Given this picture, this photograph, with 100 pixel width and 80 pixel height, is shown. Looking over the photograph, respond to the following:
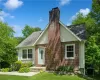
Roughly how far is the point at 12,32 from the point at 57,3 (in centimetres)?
1702

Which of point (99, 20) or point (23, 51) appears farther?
point (23, 51)

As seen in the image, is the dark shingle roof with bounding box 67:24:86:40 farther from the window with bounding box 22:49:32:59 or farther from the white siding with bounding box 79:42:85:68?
the window with bounding box 22:49:32:59

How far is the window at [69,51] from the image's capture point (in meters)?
23.9

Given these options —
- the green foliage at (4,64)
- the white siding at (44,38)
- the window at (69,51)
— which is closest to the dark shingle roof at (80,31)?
the window at (69,51)

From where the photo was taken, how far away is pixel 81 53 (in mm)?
23391

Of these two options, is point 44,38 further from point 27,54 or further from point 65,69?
point 65,69

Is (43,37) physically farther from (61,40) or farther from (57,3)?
(57,3)

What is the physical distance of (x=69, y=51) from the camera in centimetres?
2412

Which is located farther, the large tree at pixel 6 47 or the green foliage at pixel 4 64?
the green foliage at pixel 4 64

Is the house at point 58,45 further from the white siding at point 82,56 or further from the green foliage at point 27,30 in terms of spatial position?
the green foliage at point 27,30

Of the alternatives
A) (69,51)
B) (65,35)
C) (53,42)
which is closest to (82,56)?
(69,51)

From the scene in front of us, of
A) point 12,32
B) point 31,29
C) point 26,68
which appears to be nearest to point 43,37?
point 26,68

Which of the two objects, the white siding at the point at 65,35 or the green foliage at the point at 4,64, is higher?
the white siding at the point at 65,35

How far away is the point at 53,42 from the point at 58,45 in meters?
0.87
